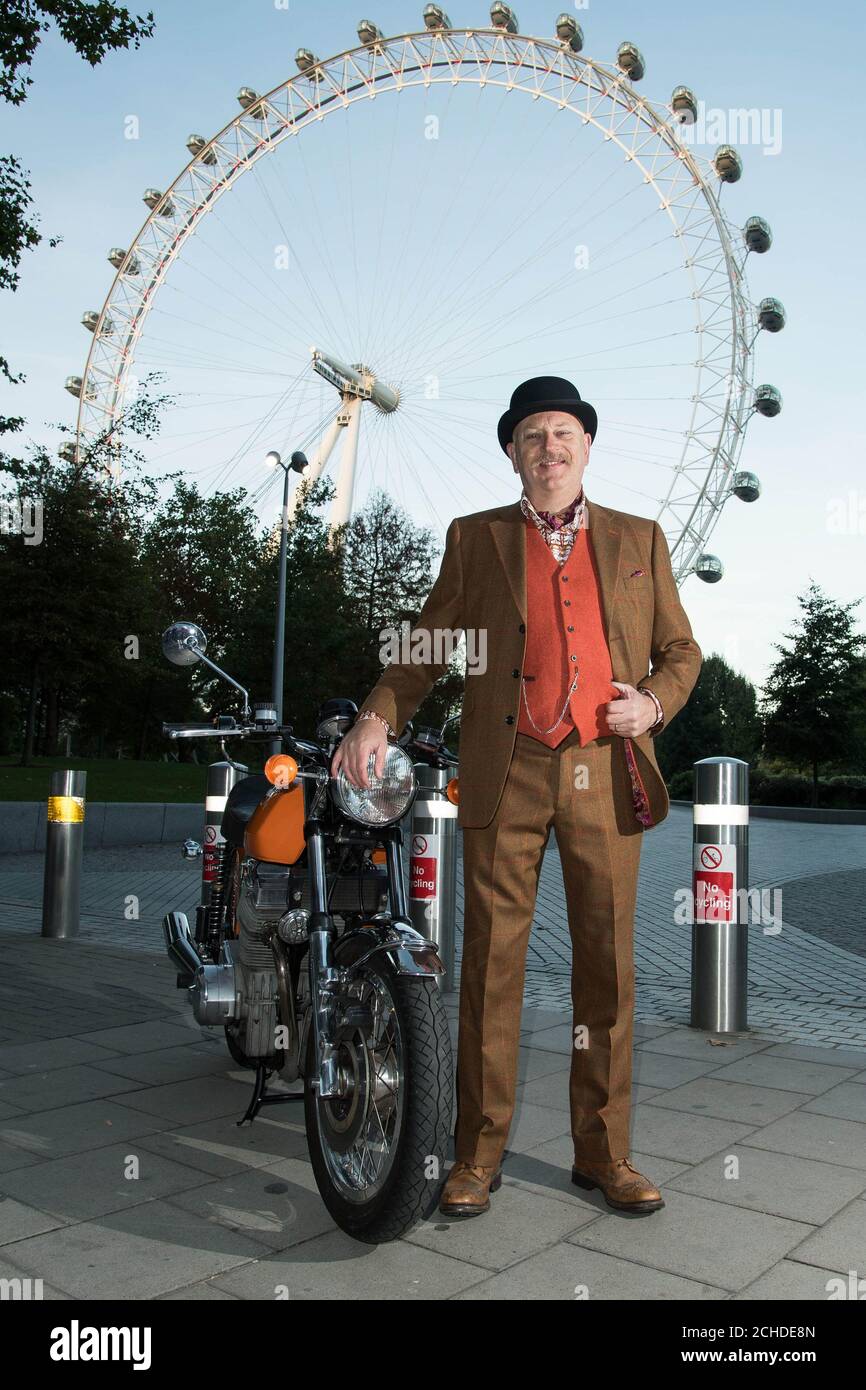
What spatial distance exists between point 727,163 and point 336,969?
25.0m

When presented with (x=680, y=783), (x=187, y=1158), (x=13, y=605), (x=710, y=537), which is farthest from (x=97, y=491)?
(x=680, y=783)

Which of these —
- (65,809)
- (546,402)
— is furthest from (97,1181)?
(65,809)

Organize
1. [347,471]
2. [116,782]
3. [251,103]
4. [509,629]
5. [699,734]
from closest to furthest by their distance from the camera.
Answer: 1. [509,629]
2. [116,782]
3. [251,103]
4. [347,471]
5. [699,734]

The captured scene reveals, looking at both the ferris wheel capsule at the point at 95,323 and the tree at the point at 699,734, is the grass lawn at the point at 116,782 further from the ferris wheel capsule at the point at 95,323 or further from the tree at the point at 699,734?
the tree at the point at 699,734

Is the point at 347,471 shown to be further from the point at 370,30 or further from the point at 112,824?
the point at 112,824

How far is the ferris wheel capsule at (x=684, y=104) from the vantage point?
24.3 metres

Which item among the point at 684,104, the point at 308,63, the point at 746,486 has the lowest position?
the point at 746,486

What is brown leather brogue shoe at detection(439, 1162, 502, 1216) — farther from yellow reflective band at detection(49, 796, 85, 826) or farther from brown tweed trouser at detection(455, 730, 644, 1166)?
yellow reflective band at detection(49, 796, 85, 826)

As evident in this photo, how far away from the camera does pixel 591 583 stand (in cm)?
314

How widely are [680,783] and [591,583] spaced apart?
42466mm

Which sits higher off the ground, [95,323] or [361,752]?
[95,323]

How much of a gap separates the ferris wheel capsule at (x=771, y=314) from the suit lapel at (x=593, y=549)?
24169 mm

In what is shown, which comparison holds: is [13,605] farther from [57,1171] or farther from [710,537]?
[57,1171]

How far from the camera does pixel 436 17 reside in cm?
2667
